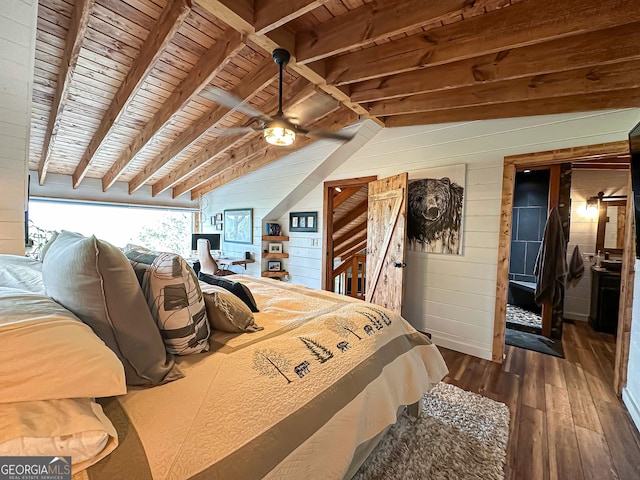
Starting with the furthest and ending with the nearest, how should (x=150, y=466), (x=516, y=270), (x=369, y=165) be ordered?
(x=516, y=270), (x=369, y=165), (x=150, y=466)

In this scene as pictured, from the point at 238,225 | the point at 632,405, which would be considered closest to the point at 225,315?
the point at 632,405

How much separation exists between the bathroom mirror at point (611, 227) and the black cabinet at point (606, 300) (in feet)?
1.83

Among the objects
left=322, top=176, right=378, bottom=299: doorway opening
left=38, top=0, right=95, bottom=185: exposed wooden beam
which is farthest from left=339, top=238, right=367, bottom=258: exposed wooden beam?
left=38, top=0, right=95, bottom=185: exposed wooden beam

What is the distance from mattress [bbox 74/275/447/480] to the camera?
78 centimetres

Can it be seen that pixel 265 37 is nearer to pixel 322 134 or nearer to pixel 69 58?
pixel 322 134

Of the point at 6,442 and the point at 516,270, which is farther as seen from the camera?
the point at 516,270

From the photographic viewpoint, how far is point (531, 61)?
6.51 ft

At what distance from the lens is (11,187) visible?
231 centimetres

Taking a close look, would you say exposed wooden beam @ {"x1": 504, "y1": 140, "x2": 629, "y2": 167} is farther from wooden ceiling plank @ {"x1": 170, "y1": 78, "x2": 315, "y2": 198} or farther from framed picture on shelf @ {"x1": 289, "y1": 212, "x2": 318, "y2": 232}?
framed picture on shelf @ {"x1": 289, "y1": 212, "x2": 318, "y2": 232}

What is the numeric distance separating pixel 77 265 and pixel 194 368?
1.79 ft

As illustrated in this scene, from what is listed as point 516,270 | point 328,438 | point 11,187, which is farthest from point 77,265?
point 516,270

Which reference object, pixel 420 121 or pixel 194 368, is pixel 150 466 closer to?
pixel 194 368

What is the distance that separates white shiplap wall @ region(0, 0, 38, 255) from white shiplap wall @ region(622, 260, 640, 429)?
451 centimetres

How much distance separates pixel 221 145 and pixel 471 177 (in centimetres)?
324
